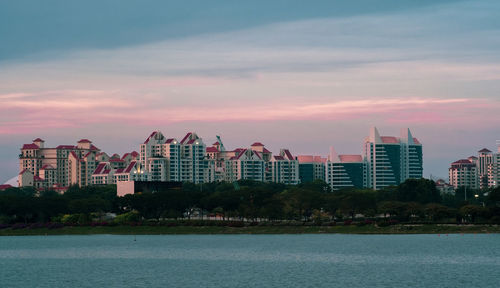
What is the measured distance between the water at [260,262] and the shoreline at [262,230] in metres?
3.97

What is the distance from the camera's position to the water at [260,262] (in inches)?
2990

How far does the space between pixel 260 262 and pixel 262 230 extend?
2350 inches

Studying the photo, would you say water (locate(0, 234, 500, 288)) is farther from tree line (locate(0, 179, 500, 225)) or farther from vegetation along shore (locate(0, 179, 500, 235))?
tree line (locate(0, 179, 500, 225))

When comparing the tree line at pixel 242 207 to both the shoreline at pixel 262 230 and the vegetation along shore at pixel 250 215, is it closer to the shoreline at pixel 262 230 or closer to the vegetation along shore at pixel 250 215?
the vegetation along shore at pixel 250 215

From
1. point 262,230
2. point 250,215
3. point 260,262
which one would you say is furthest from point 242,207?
point 260,262

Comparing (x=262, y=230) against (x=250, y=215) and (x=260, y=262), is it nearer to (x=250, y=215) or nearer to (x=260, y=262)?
(x=250, y=215)

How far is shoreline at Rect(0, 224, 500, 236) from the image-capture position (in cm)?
13893

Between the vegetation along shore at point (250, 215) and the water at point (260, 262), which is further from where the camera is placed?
the vegetation along shore at point (250, 215)

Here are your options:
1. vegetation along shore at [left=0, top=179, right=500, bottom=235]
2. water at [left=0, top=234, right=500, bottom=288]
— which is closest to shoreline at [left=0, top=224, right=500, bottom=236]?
vegetation along shore at [left=0, top=179, right=500, bottom=235]

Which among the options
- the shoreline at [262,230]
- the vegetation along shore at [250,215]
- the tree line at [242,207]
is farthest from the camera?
the tree line at [242,207]

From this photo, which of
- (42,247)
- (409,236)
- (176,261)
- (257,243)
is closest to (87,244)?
(42,247)

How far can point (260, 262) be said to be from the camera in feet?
310

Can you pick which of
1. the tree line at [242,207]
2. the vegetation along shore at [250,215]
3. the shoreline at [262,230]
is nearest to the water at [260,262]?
the shoreline at [262,230]

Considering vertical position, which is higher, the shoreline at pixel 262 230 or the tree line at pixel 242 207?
the tree line at pixel 242 207
